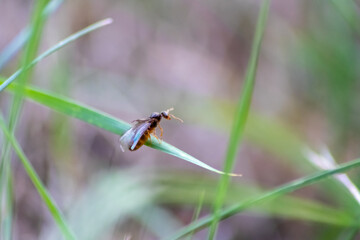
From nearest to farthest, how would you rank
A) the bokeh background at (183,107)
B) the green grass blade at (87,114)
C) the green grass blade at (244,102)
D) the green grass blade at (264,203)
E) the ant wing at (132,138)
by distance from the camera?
the green grass blade at (244,102)
the green grass blade at (87,114)
the ant wing at (132,138)
the green grass blade at (264,203)
the bokeh background at (183,107)

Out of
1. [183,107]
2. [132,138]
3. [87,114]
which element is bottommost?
[87,114]

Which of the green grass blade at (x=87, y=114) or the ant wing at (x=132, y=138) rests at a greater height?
the ant wing at (x=132, y=138)

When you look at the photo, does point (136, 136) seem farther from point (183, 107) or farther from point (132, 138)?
point (183, 107)

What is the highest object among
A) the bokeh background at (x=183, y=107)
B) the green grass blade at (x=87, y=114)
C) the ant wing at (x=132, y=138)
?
the bokeh background at (x=183, y=107)

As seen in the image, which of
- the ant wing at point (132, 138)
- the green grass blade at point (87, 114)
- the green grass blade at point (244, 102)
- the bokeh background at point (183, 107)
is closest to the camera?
the green grass blade at point (244, 102)

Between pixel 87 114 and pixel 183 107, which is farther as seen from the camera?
pixel 183 107

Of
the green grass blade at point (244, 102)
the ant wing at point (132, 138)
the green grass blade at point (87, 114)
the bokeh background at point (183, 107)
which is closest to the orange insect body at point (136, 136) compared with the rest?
the ant wing at point (132, 138)

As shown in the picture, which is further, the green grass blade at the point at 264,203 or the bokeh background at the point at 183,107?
the bokeh background at the point at 183,107

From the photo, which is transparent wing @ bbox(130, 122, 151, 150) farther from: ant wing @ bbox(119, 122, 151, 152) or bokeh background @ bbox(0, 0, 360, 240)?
bokeh background @ bbox(0, 0, 360, 240)

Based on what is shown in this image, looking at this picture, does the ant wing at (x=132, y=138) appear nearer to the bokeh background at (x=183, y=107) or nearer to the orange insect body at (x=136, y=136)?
the orange insect body at (x=136, y=136)

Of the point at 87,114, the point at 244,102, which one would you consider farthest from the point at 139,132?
the point at 244,102
